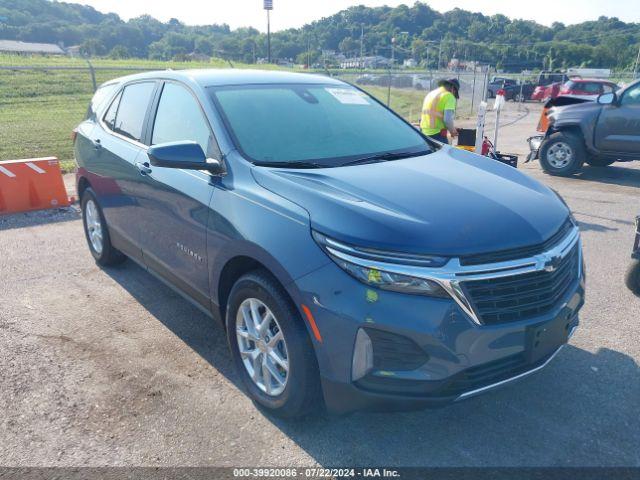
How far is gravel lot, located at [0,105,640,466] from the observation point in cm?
267

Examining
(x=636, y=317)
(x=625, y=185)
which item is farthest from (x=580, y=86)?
(x=636, y=317)

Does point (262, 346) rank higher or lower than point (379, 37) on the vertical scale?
lower

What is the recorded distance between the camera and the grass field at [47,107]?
11.8 m

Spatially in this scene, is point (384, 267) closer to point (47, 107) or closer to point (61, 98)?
point (47, 107)

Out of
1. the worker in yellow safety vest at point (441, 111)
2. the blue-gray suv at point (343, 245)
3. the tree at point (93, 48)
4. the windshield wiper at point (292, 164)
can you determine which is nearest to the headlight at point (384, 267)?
the blue-gray suv at point (343, 245)

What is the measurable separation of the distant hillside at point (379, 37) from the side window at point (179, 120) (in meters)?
71.3

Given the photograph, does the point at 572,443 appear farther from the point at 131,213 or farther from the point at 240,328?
the point at 131,213

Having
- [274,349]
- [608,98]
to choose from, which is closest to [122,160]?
[274,349]

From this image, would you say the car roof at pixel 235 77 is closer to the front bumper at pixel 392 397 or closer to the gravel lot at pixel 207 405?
the gravel lot at pixel 207 405

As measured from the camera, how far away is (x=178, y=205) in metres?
3.40

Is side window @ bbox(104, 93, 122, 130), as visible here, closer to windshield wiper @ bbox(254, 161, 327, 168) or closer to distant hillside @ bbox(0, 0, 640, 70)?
windshield wiper @ bbox(254, 161, 327, 168)

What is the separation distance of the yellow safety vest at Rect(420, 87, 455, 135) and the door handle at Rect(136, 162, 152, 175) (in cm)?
477

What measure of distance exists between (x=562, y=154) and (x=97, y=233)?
8.04 m

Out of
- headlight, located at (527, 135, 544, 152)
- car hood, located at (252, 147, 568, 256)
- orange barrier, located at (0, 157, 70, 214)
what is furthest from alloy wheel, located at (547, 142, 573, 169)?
orange barrier, located at (0, 157, 70, 214)
